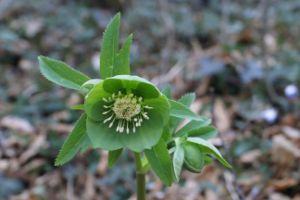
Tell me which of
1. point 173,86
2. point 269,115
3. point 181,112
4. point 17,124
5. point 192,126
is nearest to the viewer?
point 181,112

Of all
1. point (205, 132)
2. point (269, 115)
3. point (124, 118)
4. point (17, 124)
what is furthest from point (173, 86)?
point (124, 118)

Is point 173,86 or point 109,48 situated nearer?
point 109,48

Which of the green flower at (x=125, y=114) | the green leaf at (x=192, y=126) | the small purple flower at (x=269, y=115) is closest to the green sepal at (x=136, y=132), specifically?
the green flower at (x=125, y=114)

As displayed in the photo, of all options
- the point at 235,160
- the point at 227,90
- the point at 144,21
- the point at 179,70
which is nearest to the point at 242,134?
the point at 235,160

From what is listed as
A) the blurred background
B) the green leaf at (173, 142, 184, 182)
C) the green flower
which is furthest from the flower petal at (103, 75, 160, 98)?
the blurred background

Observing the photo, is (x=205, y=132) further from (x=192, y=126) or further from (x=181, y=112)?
(x=181, y=112)

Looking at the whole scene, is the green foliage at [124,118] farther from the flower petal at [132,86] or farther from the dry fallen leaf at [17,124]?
the dry fallen leaf at [17,124]
